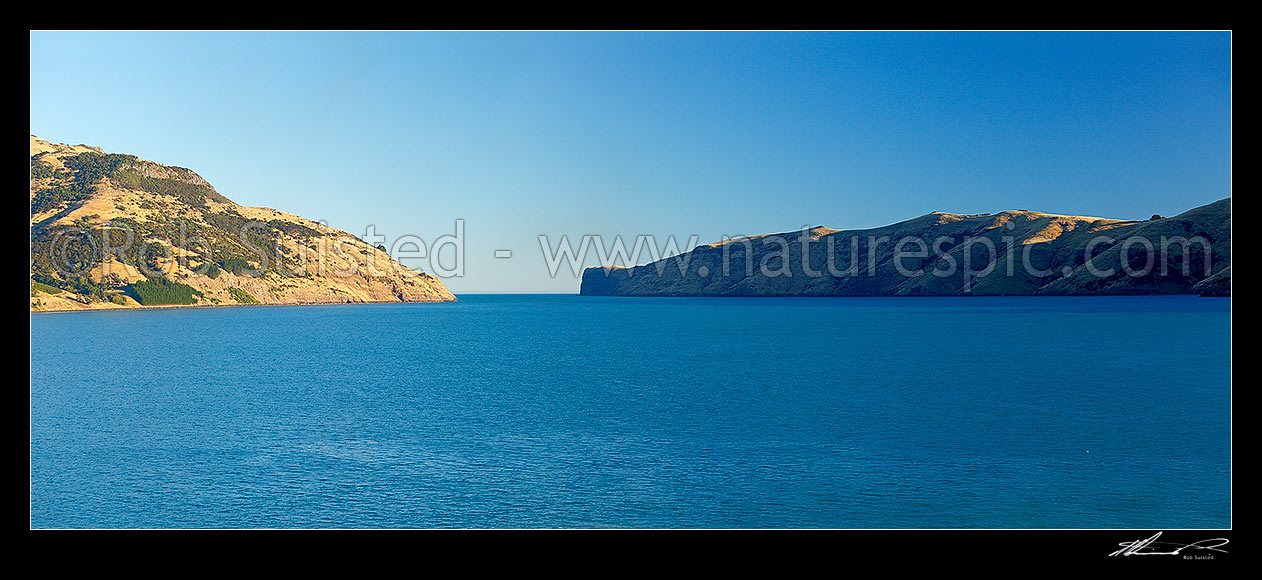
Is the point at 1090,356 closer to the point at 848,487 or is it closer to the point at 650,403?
the point at 650,403

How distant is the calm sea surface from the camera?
27094mm

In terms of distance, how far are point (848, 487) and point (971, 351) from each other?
6543 cm

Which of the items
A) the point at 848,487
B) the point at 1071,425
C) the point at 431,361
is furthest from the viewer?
the point at 431,361

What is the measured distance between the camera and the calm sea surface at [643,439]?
88.9 ft

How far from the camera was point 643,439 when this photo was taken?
39.3 m
